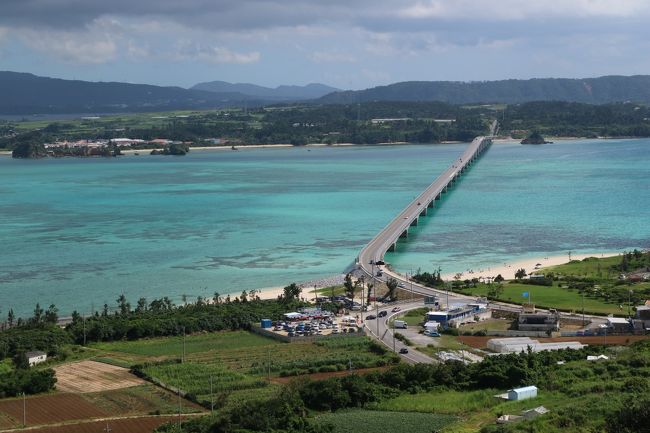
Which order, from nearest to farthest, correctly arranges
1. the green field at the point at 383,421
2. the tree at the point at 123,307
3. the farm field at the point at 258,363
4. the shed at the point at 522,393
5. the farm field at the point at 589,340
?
the green field at the point at 383,421 → the shed at the point at 522,393 → the farm field at the point at 258,363 → the farm field at the point at 589,340 → the tree at the point at 123,307

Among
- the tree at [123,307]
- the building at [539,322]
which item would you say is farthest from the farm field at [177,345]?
the building at [539,322]

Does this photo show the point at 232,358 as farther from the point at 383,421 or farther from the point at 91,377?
the point at 383,421

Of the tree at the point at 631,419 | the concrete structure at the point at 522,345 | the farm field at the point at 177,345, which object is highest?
the tree at the point at 631,419

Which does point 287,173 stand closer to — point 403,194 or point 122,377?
point 403,194

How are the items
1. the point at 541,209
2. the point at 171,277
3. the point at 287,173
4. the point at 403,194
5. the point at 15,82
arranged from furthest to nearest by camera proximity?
1. the point at 15,82
2. the point at 287,173
3. the point at 403,194
4. the point at 541,209
5. the point at 171,277

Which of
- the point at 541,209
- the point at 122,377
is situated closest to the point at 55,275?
the point at 122,377

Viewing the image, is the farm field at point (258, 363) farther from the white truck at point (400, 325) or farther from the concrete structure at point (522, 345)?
the concrete structure at point (522, 345)

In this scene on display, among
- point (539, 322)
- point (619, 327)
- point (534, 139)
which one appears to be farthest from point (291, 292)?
point (534, 139)

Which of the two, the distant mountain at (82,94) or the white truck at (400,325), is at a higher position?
the distant mountain at (82,94)
